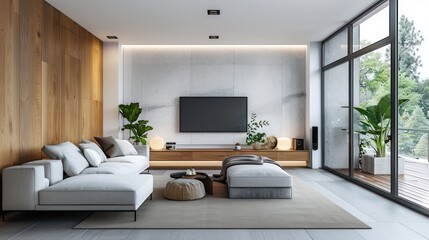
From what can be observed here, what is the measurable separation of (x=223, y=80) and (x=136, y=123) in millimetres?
2205

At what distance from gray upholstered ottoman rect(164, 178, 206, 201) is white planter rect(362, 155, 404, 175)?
257 cm

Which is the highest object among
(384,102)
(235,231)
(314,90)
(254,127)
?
(314,90)

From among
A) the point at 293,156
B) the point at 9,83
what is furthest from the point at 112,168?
the point at 293,156

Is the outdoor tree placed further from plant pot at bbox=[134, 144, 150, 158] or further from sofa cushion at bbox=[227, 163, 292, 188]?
plant pot at bbox=[134, 144, 150, 158]

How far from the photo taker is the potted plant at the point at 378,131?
17.7ft

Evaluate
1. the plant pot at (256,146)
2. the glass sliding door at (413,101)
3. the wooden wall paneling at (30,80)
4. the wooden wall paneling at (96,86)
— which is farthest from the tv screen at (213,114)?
the glass sliding door at (413,101)

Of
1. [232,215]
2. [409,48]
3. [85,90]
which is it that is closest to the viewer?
[232,215]

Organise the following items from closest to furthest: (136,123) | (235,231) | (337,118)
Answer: (235,231) < (337,118) < (136,123)

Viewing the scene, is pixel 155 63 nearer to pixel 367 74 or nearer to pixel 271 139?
pixel 271 139

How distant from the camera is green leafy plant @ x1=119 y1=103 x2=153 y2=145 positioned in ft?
27.7

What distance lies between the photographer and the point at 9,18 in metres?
4.61

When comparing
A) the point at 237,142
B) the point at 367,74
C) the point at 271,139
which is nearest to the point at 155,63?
the point at 237,142

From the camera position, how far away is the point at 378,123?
18.6 ft

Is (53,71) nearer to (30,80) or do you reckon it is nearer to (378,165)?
(30,80)
